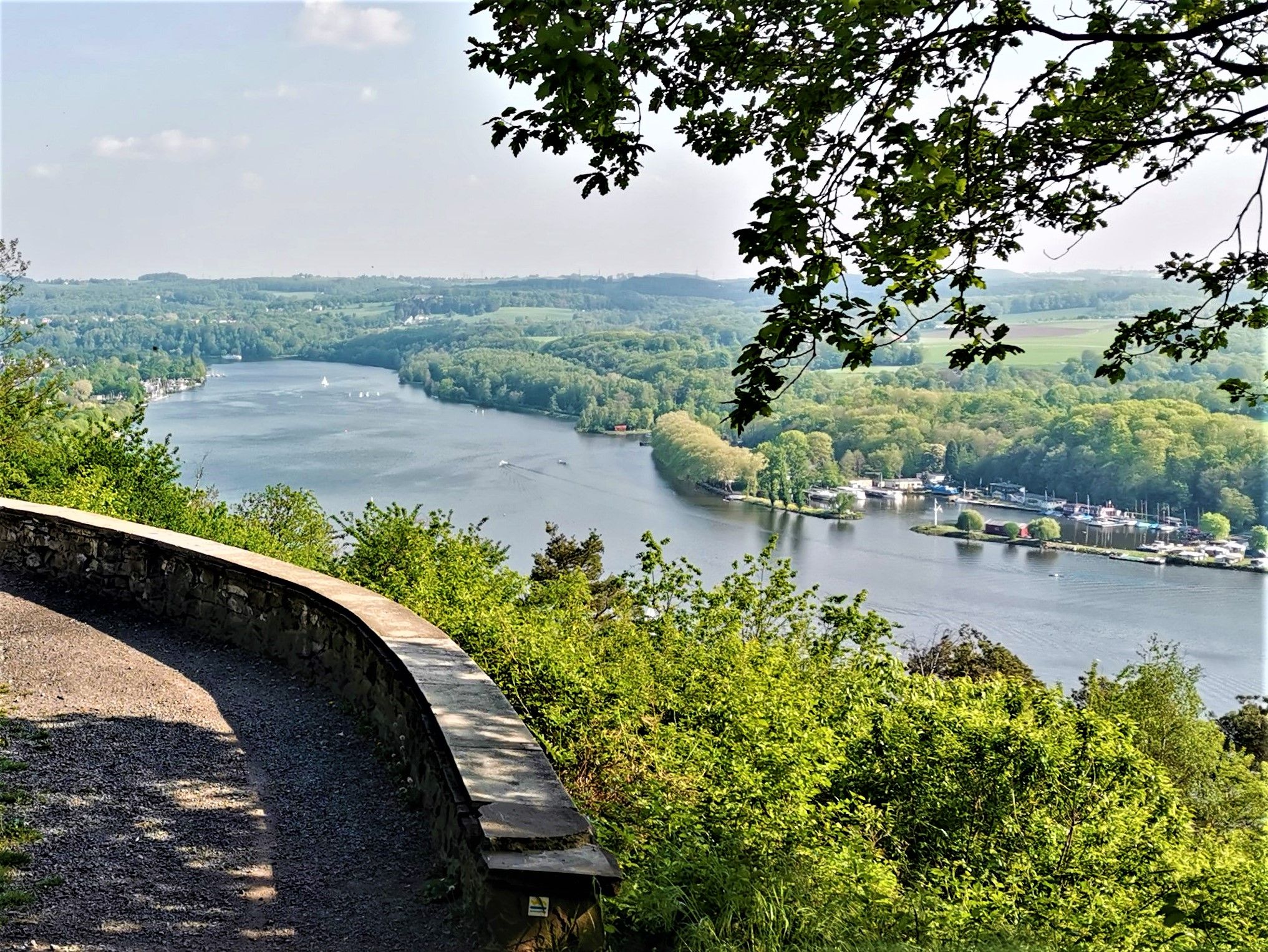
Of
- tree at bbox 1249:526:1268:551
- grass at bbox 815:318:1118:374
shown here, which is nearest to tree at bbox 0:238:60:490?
A: tree at bbox 1249:526:1268:551

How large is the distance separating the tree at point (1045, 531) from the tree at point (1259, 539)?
34.3 ft

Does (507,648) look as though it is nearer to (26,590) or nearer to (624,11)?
(624,11)

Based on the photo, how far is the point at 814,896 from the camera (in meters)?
3.62

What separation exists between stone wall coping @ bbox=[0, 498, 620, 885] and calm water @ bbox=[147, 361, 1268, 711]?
3634 cm

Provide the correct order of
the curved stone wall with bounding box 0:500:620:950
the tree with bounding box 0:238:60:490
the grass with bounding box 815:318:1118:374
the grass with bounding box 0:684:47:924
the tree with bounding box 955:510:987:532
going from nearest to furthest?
the curved stone wall with bounding box 0:500:620:950, the grass with bounding box 0:684:47:924, the tree with bounding box 0:238:60:490, the tree with bounding box 955:510:987:532, the grass with bounding box 815:318:1118:374

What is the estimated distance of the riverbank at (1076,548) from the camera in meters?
59.7

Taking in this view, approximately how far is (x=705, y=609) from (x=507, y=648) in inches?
225

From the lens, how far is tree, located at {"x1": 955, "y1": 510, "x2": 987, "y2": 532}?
6575 cm

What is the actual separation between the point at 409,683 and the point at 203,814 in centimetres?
82

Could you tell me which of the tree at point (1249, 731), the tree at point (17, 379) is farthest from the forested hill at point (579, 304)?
the tree at point (17, 379)

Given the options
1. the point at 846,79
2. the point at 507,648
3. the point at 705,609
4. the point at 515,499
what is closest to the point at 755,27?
the point at 846,79

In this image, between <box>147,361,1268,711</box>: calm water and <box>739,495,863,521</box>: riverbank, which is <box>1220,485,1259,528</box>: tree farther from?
<box>739,495,863,521</box>: riverbank

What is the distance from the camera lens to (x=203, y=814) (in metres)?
3.77

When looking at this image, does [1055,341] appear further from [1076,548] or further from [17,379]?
[17,379]
